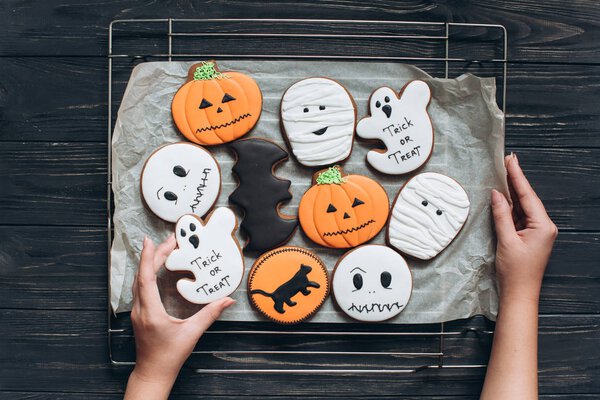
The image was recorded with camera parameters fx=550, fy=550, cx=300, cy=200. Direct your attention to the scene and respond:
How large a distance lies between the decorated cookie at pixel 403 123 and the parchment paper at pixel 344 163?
25mm

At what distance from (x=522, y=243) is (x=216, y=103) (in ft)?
2.02

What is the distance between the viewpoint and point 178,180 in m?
1.01

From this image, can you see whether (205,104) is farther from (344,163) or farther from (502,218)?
(502,218)

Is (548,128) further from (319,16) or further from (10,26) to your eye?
(10,26)

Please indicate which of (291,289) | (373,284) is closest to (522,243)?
(373,284)

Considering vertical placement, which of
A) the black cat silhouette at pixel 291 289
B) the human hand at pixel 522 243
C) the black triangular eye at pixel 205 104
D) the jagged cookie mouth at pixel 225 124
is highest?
the black triangular eye at pixel 205 104

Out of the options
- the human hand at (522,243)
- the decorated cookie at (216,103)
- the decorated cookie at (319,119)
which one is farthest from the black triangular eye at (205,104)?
the human hand at (522,243)

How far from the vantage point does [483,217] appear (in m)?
1.04

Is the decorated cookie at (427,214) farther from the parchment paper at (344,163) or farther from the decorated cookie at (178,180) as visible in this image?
the decorated cookie at (178,180)

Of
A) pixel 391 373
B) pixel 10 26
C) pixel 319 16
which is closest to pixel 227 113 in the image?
pixel 319 16

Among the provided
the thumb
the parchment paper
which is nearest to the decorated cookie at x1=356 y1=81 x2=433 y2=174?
the parchment paper

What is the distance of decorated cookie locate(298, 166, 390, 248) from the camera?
3.34 feet

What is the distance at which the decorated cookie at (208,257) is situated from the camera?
3.29ft

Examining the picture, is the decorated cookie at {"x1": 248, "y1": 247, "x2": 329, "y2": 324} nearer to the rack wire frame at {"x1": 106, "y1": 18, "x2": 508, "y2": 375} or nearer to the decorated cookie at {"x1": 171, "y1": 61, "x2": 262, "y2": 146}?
the rack wire frame at {"x1": 106, "y1": 18, "x2": 508, "y2": 375}
